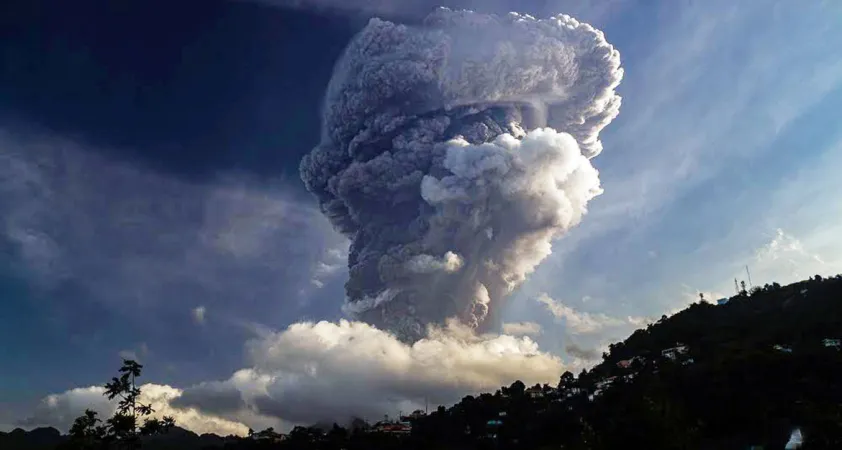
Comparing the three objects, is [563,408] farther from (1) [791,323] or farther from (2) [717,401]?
(1) [791,323]

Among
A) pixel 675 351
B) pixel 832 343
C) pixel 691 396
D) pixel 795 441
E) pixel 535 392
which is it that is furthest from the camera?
pixel 535 392

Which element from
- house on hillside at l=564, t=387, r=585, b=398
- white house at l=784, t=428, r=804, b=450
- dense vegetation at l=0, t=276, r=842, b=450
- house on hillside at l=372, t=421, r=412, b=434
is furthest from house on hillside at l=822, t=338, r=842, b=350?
house on hillside at l=372, t=421, r=412, b=434

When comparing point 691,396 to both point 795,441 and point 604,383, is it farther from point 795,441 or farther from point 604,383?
point 604,383

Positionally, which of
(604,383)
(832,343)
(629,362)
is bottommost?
(604,383)

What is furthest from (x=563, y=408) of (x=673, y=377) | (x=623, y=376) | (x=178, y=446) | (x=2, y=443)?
(x=2, y=443)

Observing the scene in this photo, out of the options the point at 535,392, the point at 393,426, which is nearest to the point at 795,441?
the point at 535,392

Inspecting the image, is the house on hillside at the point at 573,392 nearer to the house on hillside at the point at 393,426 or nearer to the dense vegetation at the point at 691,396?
the dense vegetation at the point at 691,396

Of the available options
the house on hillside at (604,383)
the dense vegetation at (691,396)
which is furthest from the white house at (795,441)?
the house on hillside at (604,383)
